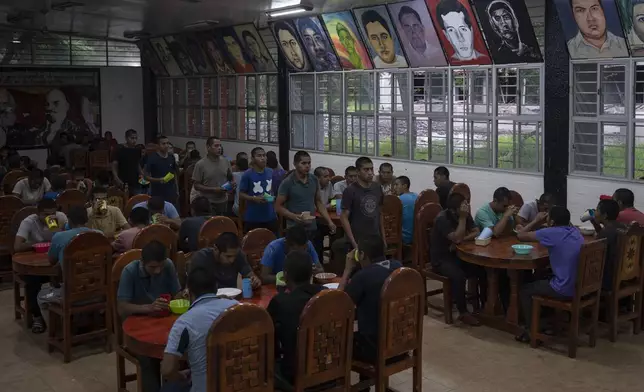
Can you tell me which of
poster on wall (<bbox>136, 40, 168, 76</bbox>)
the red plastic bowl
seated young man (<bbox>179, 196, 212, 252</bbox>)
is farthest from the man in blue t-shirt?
poster on wall (<bbox>136, 40, 168, 76</bbox>)

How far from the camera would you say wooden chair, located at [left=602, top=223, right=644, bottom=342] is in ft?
19.8

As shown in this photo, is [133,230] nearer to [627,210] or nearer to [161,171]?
[161,171]

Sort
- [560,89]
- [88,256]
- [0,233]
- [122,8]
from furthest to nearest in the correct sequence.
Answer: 1. [122,8]
2. [560,89]
3. [0,233]
4. [88,256]

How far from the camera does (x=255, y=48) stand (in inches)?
514

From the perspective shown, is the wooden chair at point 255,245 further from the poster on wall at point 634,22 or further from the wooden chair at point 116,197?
the poster on wall at point 634,22

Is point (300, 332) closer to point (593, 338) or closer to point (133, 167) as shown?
point (593, 338)

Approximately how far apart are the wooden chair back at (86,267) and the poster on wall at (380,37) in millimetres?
5785

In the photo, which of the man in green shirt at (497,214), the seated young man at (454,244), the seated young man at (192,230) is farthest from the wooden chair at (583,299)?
the seated young man at (192,230)

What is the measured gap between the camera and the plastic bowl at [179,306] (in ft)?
14.4

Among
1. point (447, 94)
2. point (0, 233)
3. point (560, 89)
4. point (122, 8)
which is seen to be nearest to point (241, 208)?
point (0, 233)

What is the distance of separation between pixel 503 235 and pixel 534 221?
34cm

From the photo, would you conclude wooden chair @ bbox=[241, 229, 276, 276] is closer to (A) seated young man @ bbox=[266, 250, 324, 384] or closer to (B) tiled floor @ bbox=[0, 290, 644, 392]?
(B) tiled floor @ bbox=[0, 290, 644, 392]

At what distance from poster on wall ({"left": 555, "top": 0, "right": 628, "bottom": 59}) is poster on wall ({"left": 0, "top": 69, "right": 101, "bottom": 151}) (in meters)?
10.1

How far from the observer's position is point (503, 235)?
272 inches
